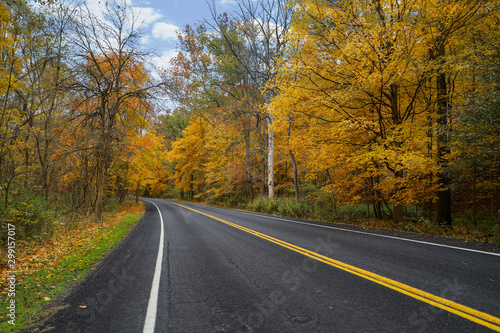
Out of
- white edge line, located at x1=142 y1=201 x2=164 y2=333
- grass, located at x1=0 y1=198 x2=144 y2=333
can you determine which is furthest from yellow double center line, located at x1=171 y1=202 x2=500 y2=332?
grass, located at x1=0 y1=198 x2=144 y2=333

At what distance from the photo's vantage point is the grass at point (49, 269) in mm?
3306

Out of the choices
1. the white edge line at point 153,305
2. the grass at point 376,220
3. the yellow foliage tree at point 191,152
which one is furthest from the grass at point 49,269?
the yellow foliage tree at point 191,152

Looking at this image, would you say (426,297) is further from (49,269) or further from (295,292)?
(49,269)

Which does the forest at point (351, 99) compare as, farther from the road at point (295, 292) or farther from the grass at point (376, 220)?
the road at point (295, 292)

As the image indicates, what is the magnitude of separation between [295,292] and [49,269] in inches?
206

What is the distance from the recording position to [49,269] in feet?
16.8

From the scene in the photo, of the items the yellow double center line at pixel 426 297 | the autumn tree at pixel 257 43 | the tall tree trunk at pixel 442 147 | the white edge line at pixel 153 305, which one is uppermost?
the autumn tree at pixel 257 43

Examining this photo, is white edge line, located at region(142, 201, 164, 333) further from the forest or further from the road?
the forest

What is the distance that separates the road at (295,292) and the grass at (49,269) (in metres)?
0.33

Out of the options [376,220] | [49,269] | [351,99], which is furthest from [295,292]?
[376,220]

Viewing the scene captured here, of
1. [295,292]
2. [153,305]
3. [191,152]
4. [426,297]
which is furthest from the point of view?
[191,152]

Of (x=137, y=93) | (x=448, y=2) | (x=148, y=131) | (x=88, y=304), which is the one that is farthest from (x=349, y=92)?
(x=148, y=131)

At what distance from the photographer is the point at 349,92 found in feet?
28.6

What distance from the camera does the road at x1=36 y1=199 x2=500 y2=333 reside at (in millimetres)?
2680
